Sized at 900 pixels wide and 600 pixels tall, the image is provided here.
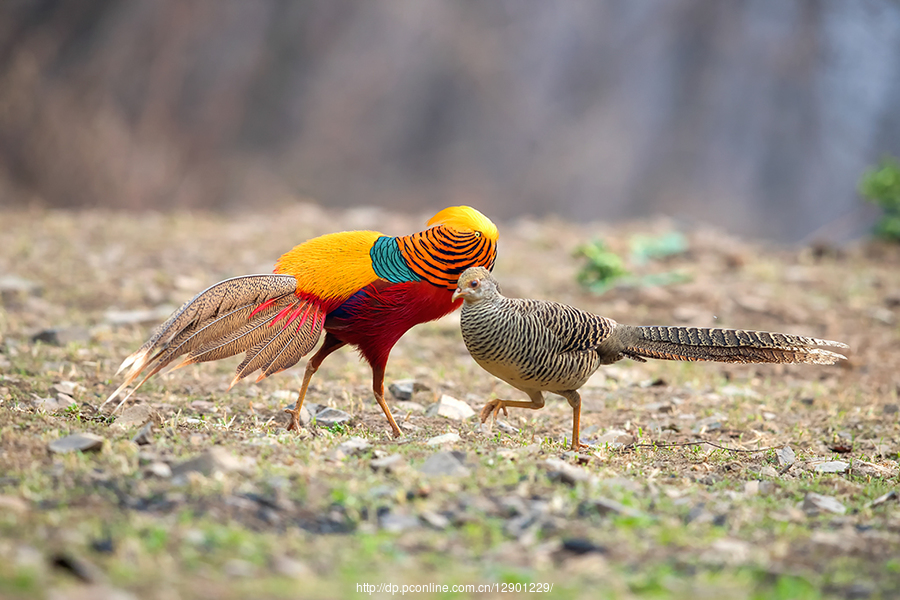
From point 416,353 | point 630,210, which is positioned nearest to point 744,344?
point 416,353

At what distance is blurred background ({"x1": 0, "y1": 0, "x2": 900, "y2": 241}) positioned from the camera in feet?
36.2

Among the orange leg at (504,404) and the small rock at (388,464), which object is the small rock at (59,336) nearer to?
the orange leg at (504,404)

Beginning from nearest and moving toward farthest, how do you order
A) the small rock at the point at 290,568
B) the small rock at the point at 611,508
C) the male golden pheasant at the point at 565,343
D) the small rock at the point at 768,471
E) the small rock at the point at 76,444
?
the small rock at the point at 290,568 → the small rock at the point at 611,508 → the small rock at the point at 76,444 → the small rock at the point at 768,471 → the male golden pheasant at the point at 565,343

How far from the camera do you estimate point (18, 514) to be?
2.63 metres

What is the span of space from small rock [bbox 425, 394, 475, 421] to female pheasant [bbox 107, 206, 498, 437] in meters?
0.47

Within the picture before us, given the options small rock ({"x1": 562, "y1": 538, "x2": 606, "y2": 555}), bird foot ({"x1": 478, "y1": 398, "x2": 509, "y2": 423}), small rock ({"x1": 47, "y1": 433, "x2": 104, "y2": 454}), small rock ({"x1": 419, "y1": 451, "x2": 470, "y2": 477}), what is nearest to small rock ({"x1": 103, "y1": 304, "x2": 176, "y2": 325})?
bird foot ({"x1": 478, "y1": 398, "x2": 509, "y2": 423})

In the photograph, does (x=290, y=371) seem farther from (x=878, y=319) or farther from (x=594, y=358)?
(x=878, y=319)

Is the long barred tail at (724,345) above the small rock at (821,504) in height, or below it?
above

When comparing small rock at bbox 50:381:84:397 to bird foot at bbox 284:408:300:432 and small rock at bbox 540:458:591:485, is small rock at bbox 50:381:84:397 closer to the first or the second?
bird foot at bbox 284:408:300:432

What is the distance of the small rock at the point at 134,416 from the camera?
3.98 m

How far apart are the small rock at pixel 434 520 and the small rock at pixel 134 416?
66.3 inches

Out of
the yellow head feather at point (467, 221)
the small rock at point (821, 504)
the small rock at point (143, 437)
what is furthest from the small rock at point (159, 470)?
the small rock at point (821, 504)

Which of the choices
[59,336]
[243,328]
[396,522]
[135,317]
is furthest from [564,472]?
[135,317]

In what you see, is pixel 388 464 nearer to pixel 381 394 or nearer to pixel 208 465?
pixel 208 465
